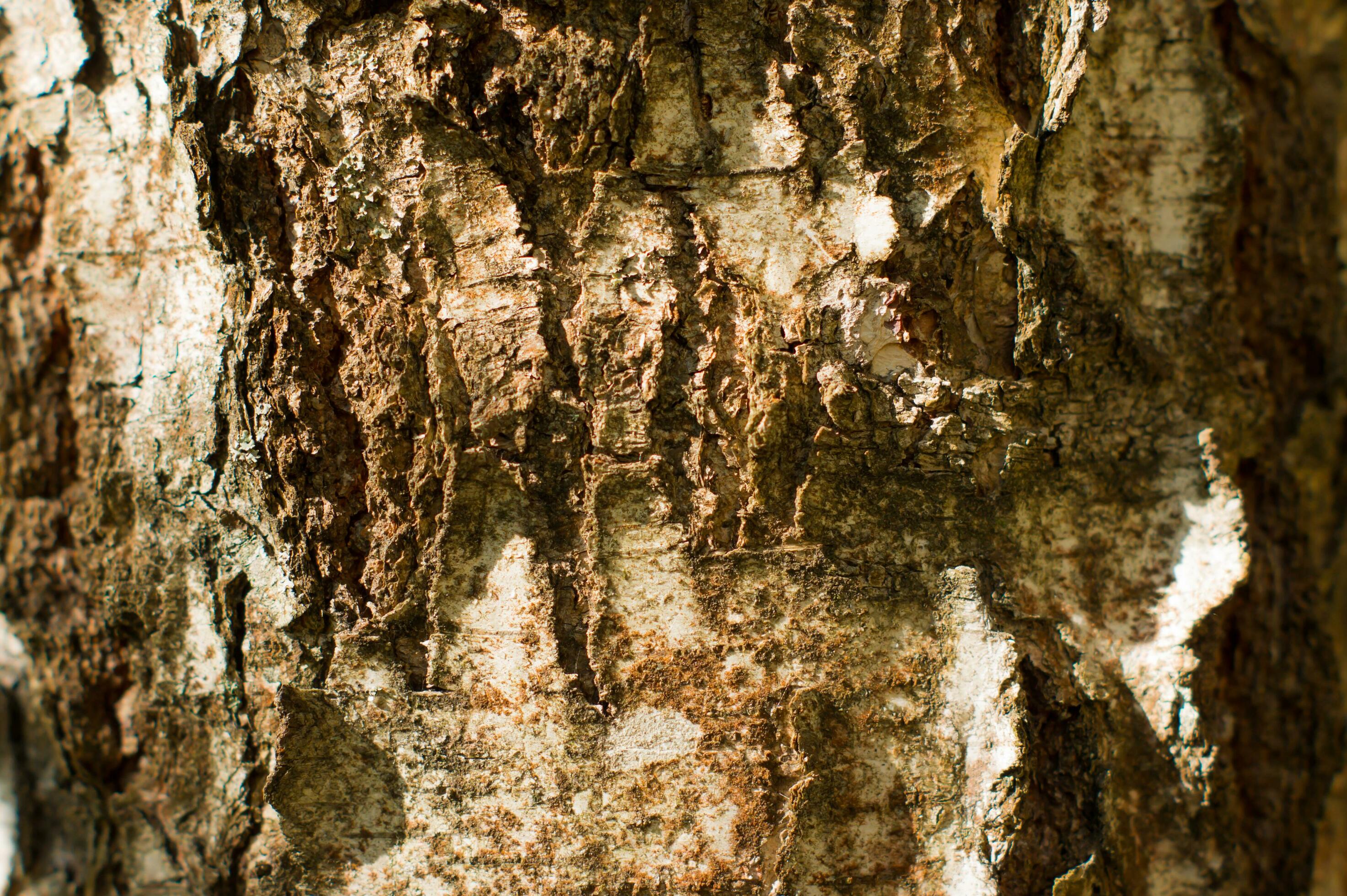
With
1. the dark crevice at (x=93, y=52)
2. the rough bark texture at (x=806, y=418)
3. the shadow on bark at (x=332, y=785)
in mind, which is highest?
the dark crevice at (x=93, y=52)

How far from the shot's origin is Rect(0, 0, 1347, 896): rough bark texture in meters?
0.78

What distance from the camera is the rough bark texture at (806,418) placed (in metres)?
0.78

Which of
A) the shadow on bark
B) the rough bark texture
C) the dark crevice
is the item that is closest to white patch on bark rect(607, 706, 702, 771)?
the rough bark texture

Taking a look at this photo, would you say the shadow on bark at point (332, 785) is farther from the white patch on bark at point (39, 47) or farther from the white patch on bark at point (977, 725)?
the white patch on bark at point (39, 47)

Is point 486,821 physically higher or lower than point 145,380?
lower

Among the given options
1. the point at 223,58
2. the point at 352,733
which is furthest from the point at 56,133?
the point at 352,733

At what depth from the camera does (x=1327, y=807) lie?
82 cm

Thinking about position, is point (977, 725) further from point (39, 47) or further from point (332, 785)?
point (39, 47)

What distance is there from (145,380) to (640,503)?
0.59m

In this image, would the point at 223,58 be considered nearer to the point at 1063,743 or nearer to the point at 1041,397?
the point at 1041,397

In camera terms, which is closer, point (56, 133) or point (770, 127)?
point (770, 127)

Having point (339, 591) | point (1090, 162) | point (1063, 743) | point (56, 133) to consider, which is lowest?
point (1063, 743)

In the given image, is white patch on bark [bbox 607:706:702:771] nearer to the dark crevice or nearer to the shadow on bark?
the shadow on bark

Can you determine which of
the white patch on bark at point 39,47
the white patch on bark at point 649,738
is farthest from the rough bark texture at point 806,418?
the white patch on bark at point 39,47
